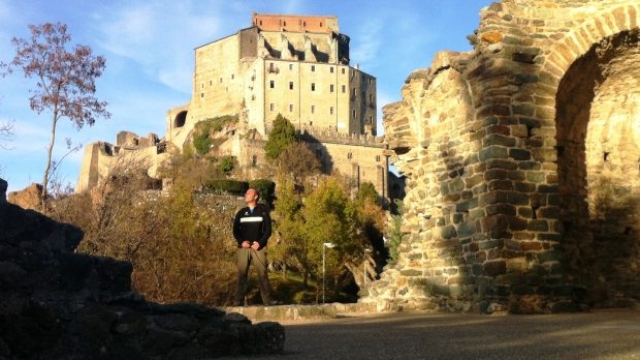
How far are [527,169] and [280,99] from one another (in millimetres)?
82819

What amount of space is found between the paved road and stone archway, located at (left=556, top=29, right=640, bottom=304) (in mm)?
2968

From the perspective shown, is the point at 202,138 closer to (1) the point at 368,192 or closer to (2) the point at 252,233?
(1) the point at 368,192

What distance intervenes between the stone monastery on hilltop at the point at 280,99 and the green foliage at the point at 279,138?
47.3 inches

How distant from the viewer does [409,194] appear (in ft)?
38.4

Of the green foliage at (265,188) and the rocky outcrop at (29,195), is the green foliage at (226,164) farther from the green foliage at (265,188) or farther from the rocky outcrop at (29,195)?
the rocky outcrop at (29,195)

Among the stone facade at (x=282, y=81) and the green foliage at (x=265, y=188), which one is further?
the stone facade at (x=282, y=81)

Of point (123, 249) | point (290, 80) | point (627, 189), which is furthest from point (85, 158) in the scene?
point (627, 189)

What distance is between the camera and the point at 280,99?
91250 mm

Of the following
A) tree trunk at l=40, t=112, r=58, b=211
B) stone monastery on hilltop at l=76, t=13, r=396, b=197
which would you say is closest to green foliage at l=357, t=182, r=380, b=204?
stone monastery on hilltop at l=76, t=13, r=396, b=197

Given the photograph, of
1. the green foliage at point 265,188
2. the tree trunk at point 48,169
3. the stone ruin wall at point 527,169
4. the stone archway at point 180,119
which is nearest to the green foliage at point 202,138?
the stone archway at point 180,119

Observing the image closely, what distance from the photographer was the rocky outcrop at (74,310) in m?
3.68

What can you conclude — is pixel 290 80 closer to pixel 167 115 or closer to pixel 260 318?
pixel 167 115

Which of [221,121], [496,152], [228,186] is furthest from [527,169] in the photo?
[221,121]

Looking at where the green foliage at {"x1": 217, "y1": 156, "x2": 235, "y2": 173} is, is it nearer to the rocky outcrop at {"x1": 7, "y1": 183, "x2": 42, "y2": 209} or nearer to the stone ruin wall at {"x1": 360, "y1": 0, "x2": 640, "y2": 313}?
the rocky outcrop at {"x1": 7, "y1": 183, "x2": 42, "y2": 209}
